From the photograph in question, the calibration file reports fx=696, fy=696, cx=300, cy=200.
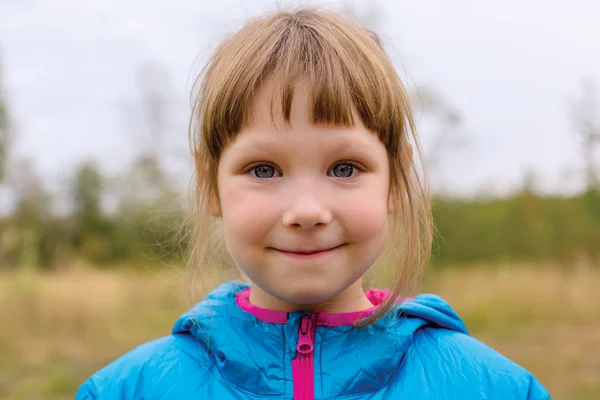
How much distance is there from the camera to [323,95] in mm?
1548

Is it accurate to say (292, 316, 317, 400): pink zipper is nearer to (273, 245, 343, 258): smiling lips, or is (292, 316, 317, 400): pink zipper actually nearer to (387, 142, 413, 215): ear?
(273, 245, 343, 258): smiling lips

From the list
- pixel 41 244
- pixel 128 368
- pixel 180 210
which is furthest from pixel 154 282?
pixel 128 368

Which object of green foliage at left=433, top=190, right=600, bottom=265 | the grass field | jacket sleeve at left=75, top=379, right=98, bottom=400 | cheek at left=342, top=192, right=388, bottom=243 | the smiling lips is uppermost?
cheek at left=342, top=192, right=388, bottom=243

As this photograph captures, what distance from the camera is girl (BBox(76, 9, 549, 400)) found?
5.10ft

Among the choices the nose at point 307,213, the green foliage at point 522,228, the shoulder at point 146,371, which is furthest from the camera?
the green foliage at point 522,228

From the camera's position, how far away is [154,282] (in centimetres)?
892

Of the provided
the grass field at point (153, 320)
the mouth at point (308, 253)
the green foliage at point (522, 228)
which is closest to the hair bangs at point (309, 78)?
the mouth at point (308, 253)

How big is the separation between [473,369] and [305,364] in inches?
16.0

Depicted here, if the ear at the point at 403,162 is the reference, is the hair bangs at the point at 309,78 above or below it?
above

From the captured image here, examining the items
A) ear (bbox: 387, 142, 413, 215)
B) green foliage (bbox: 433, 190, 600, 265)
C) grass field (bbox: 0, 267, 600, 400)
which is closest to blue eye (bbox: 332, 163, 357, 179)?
ear (bbox: 387, 142, 413, 215)

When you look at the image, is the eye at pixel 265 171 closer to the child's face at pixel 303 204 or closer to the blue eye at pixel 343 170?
the child's face at pixel 303 204

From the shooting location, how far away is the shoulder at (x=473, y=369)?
1.64 metres

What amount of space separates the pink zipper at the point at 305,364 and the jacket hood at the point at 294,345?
1 centimetres

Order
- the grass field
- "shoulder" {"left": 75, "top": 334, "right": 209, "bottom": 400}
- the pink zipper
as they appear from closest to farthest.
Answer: the pink zipper → "shoulder" {"left": 75, "top": 334, "right": 209, "bottom": 400} → the grass field
